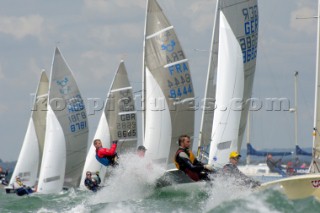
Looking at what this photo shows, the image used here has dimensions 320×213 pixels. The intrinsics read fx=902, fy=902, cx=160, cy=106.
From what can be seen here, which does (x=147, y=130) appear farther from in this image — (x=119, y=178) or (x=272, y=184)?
(x=272, y=184)

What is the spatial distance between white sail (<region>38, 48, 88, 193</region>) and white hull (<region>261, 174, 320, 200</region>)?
1754cm

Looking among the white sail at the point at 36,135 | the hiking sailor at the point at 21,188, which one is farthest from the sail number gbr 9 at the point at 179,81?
the white sail at the point at 36,135

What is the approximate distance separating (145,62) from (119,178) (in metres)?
8.54

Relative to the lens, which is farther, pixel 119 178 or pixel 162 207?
pixel 119 178

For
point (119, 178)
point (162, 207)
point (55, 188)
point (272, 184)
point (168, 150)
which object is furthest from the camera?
point (55, 188)

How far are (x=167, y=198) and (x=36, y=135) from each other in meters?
18.4

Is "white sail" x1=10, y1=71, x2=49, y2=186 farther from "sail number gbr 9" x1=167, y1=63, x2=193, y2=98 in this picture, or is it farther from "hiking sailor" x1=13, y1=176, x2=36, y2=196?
"sail number gbr 9" x1=167, y1=63, x2=193, y2=98

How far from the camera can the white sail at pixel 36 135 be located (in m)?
35.6

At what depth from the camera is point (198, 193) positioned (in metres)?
17.8

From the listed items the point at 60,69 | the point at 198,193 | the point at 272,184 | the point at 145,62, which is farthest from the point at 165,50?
the point at 272,184

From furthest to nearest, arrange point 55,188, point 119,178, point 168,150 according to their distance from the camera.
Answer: point 55,188, point 168,150, point 119,178

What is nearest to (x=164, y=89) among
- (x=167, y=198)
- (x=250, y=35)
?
(x=250, y=35)

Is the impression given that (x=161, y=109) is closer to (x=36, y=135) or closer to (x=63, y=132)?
(x=63, y=132)

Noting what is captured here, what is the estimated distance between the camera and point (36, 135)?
36125 millimetres
